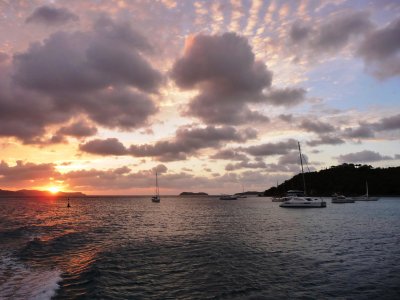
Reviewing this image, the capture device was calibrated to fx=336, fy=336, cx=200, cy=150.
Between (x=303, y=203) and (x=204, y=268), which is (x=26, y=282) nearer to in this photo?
(x=204, y=268)

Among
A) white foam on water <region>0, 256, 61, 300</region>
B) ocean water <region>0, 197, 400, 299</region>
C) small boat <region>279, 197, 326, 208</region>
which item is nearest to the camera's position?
white foam on water <region>0, 256, 61, 300</region>

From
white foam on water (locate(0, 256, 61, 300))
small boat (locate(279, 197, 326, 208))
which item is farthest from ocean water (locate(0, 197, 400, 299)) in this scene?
small boat (locate(279, 197, 326, 208))

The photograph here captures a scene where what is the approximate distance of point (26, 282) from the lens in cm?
2478

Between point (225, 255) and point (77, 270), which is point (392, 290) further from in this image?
point (77, 270)

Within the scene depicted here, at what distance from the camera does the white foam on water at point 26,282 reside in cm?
2152

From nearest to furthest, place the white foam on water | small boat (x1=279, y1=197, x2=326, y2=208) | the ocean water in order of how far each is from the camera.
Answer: the white foam on water → the ocean water → small boat (x1=279, y1=197, x2=326, y2=208)

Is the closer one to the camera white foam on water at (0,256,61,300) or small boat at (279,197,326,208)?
white foam on water at (0,256,61,300)

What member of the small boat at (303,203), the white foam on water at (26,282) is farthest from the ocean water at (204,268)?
the small boat at (303,203)

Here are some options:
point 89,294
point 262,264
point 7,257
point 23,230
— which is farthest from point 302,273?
point 23,230

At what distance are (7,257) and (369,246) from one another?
131 ft

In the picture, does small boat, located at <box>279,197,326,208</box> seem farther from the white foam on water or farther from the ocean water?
the white foam on water

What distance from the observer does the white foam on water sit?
2152 cm

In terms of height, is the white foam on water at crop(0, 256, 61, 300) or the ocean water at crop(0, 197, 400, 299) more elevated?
the white foam on water at crop(0, 256, 61, 300)

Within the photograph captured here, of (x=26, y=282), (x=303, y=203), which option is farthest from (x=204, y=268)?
(x=303, y=203)
